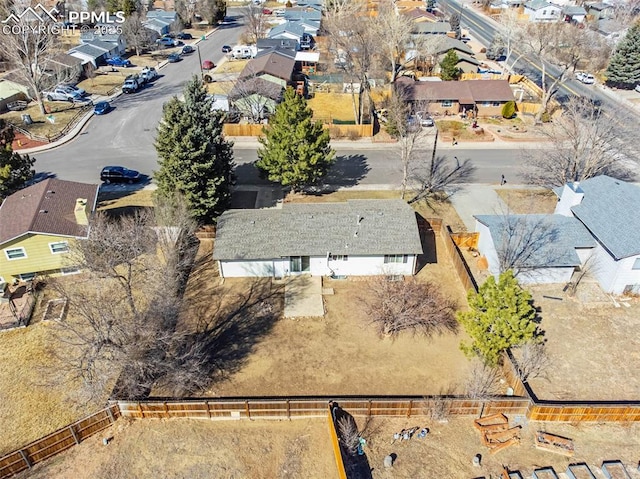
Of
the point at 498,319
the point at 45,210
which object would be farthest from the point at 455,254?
the point at 45,210

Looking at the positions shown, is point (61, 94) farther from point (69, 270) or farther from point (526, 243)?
point (526, 243)

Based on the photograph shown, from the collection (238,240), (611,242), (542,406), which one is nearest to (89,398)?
(238,240)

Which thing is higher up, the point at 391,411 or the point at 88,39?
the point at 88,39

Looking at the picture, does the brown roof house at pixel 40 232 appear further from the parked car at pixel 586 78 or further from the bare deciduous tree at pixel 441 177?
the parked car at pixel 586 78

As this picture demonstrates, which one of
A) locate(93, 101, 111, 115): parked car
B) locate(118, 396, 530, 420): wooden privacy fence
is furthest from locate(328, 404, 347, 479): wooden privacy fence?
locate(93, 101, 111, 115): parked car

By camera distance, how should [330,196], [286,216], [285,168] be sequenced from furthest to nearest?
[330,196], [285,168], [286,216]

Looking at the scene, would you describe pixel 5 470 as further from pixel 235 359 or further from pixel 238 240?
pixel 238 240
